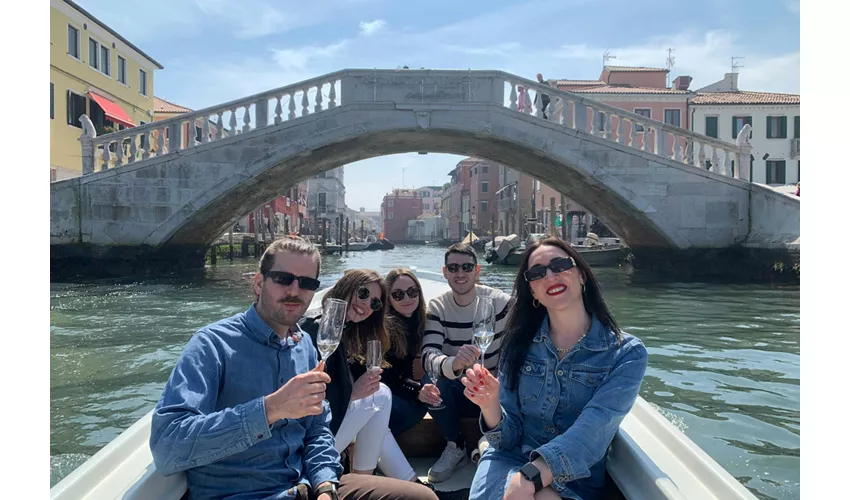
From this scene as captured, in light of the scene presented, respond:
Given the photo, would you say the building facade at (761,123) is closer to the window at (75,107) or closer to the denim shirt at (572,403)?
the window at (75,107)

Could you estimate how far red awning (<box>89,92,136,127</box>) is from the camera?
1410 centimetres

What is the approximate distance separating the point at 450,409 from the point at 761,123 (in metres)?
19.9

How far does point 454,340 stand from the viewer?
2.23 meters

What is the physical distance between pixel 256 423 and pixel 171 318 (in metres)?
5.29

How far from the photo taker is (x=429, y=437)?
88.4 inches

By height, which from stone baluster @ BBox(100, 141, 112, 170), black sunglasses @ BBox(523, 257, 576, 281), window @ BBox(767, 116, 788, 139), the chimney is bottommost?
black sunglasses @ BBox(523, 257, 576, 281)

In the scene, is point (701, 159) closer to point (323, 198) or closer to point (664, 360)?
point (664, 360)

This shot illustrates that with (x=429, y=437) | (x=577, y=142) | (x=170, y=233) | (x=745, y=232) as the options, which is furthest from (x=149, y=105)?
(x=429, y=437)

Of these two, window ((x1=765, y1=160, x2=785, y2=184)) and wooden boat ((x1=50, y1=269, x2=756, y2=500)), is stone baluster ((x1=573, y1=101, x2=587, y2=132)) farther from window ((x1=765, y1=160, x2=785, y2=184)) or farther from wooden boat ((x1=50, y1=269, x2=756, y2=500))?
window ((x1=765, y1=160, x2=785, y2=184))

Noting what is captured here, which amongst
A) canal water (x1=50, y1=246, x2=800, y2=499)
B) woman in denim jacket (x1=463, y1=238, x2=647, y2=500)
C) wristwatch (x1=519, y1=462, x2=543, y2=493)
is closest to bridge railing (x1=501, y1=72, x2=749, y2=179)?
canal water (x1=50, y1=246, x2=800, y2=499)

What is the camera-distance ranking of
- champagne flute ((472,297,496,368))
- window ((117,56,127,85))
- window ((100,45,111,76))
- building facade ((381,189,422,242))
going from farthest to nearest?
building facade ((381,189,422,242))
window ((117,56,127,85))
window ((100,45,111,76))
champagne flute ((472,297,496,368))

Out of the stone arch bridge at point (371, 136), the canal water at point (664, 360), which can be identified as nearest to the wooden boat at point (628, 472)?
the canal water at point (664, 360)

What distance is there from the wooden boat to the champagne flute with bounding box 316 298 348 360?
0.37 metres

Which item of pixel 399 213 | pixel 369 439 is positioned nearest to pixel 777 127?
pixel 369 439
